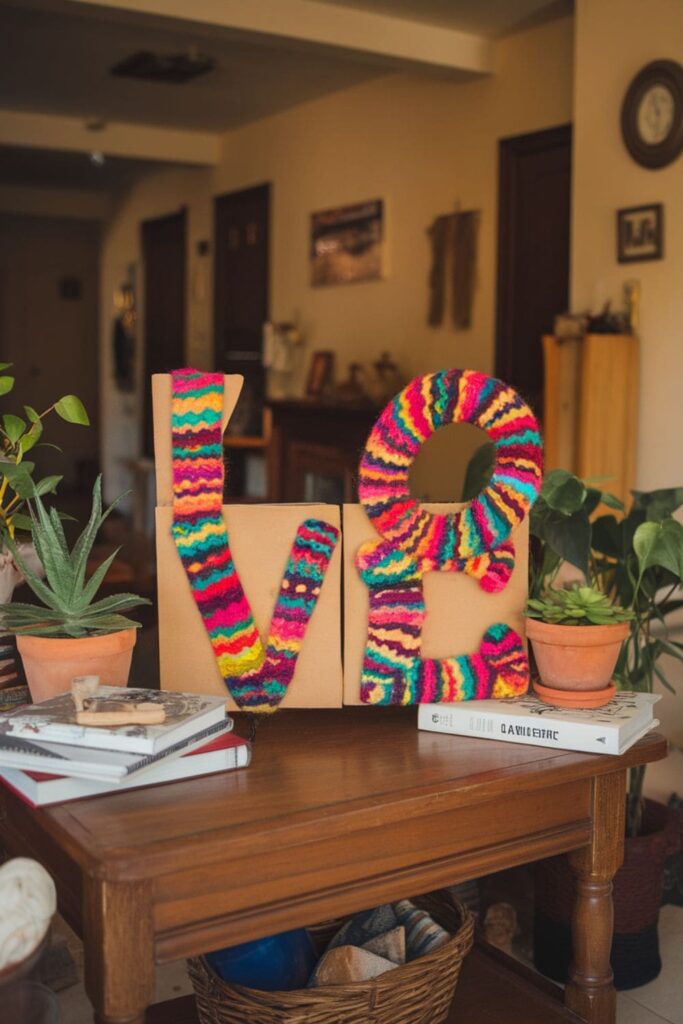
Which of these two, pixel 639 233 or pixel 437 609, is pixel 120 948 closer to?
pixel 437 609

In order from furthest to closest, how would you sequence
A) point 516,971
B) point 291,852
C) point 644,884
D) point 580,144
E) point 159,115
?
1. point 159,115
2. point 580,144
3. point 644,884
4. point 516,971
5. point 291,852

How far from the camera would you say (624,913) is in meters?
2.28

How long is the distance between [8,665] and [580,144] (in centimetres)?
314

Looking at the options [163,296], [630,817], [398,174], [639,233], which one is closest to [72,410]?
[630,817]

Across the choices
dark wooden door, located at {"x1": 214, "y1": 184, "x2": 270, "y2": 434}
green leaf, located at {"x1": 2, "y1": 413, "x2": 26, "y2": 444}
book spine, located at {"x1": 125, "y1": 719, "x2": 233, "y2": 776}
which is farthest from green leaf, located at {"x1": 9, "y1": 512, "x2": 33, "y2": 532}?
dark wooden door, located at {"x1": 214, "y1": 184, "x2": 270, "y2": 434}

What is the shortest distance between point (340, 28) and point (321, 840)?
12.6 feet

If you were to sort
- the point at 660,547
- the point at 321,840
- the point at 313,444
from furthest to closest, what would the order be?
1. the point at 313,444
2. the point at 660,547
3. the point at 321,840

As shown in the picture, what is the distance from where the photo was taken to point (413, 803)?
1278 mm

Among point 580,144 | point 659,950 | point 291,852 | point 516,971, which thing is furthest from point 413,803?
point 580,144

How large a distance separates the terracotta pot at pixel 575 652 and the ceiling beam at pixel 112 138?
625 centimetres

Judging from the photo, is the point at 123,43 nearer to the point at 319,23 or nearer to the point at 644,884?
the point at 319,23

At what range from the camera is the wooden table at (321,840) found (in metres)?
1.15

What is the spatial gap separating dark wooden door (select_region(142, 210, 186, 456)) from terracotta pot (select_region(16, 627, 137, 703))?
22.7ft

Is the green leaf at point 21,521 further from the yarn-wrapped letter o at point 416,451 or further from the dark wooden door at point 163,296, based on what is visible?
the dark wooden door at point 163,296
